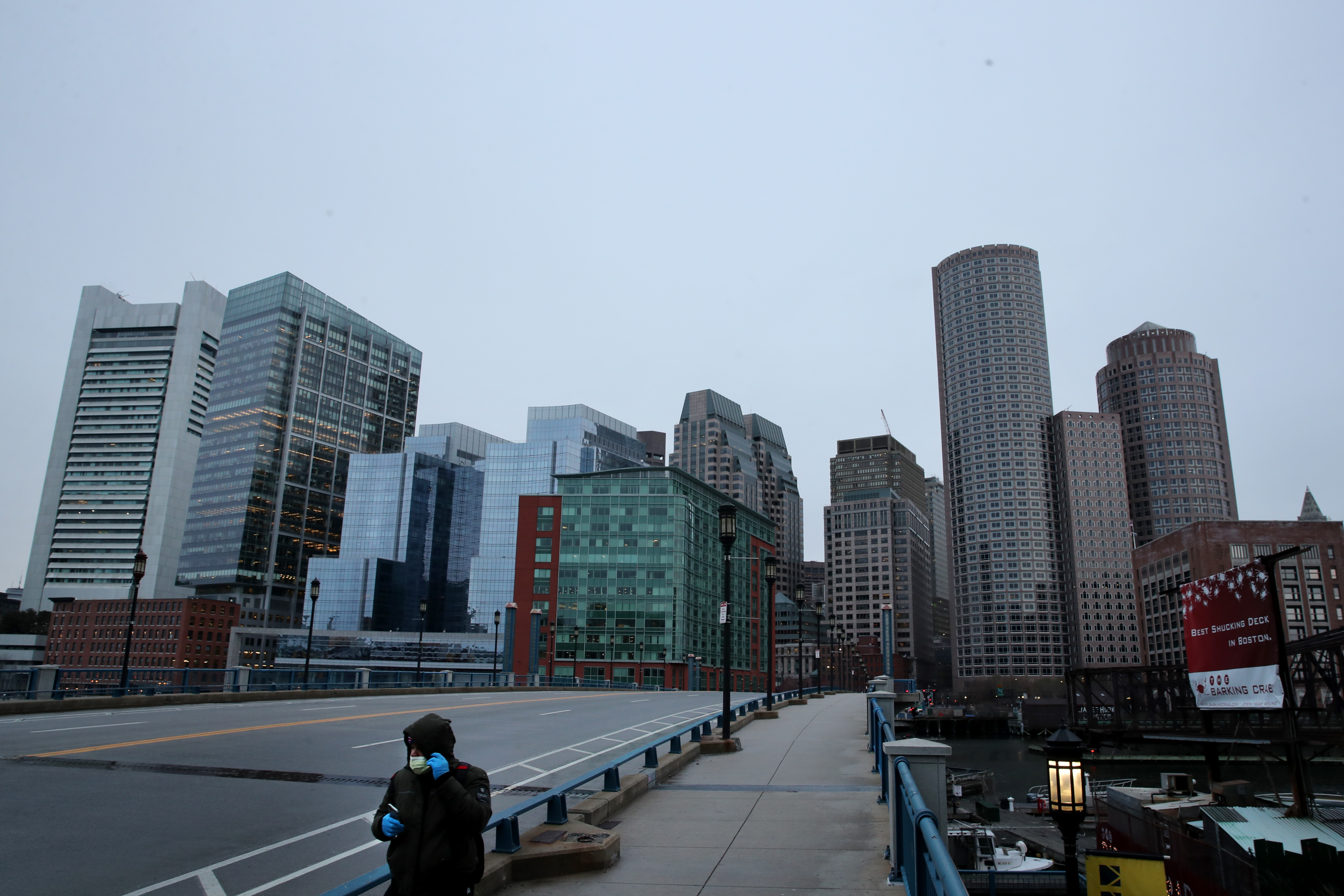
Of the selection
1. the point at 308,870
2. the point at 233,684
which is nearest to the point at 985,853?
the point at 233,684

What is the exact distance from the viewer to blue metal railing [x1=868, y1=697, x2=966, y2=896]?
4.53 metres

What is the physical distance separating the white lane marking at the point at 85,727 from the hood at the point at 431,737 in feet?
55.0

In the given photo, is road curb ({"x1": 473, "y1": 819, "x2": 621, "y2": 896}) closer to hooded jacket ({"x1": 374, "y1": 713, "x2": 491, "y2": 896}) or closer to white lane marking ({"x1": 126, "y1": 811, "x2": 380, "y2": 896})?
white lane marking ({"x1": 126, "y1": 811, "x2": 380, "y2": 896})

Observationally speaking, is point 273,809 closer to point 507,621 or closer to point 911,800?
point 911,800

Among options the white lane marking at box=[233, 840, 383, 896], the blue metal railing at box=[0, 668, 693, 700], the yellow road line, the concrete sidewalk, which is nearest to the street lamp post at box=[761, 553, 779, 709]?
the yellow road line

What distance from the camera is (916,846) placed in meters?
6.33

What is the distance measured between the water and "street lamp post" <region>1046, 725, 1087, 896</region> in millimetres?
65961

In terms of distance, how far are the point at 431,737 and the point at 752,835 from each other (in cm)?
655

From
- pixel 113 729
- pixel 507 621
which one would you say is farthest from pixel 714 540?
pixel 113 729

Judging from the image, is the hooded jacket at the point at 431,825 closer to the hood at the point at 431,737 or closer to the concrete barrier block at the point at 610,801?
the hood at the point at 431,737

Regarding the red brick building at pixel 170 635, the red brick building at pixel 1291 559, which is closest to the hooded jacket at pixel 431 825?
the red brick building at pixel 1291 559

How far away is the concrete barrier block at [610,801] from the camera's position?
1085 centimetres

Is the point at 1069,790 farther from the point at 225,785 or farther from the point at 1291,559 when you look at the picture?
the point at 1291,559

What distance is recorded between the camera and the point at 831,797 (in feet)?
45.1
